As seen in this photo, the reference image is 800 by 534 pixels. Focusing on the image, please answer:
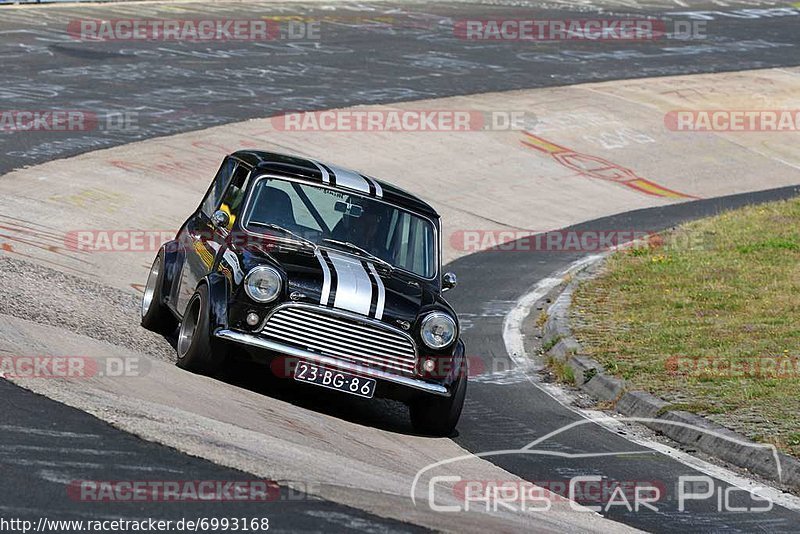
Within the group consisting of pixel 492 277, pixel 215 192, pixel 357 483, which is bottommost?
pixel 492 277

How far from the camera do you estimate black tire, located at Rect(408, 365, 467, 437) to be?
8945mm

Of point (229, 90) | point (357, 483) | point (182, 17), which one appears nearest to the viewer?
point (357, 483)

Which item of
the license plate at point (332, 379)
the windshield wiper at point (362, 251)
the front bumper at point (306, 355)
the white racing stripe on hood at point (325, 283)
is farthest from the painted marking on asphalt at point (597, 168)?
the license plate at point (332, 379)

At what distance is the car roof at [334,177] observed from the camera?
9961mm

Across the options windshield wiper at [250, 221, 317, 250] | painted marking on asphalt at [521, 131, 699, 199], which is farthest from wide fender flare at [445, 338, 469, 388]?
painted marking on asphalt at [521, 131, 699, 199]

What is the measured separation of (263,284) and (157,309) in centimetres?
213

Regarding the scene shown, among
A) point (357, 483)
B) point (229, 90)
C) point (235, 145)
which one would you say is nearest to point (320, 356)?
point (357, 483)

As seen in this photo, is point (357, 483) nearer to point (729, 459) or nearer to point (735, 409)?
point (729, 459)

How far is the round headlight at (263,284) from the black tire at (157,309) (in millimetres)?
1866

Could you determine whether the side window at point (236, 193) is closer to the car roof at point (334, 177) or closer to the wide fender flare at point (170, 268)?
the car roof at point (334, 177)

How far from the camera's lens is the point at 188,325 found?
9.27 metres

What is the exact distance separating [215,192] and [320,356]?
8.67 feet

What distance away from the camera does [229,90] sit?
24312 mm

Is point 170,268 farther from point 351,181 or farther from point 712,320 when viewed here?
point 712,320
